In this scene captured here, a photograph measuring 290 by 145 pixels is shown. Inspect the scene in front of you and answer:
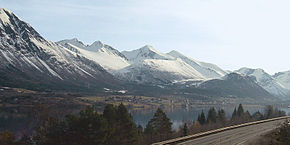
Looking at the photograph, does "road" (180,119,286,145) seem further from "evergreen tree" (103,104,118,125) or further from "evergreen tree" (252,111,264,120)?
"evergreen tree" (252,111,264,120)

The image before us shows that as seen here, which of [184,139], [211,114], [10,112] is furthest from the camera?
[10,112]

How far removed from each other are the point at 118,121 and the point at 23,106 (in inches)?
5769

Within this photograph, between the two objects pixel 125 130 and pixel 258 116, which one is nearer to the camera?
pixel 125 130

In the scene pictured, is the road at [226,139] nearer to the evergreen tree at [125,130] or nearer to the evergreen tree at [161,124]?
the evergreen tree at [125,130]

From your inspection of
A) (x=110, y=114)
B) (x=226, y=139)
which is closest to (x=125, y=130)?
(x=110, y=114)

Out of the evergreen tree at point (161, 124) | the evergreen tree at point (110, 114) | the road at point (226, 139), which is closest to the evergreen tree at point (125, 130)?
the evergreen tree at point (110, 114)

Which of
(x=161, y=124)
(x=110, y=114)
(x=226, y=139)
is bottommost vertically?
(x=161, y=124)

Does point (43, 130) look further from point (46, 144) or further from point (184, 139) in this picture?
point (184, 139)

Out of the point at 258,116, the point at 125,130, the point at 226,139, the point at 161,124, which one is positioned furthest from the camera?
the point at 258,116

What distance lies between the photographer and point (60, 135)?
57125 mm

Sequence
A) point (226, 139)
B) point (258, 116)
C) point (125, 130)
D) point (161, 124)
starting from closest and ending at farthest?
1. point (226, 139)
2. point (125, 130)
3. point (161, 124)
4. point (258, 116)

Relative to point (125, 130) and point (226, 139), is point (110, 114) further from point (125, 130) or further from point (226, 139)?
point (226, 139)

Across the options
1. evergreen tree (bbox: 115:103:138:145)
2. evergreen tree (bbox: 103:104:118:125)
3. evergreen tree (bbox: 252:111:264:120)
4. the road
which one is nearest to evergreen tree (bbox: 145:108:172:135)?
evergreen tree (bbox: 115:103:138:145)

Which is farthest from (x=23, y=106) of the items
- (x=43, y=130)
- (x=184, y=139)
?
(x=184, y=139)
